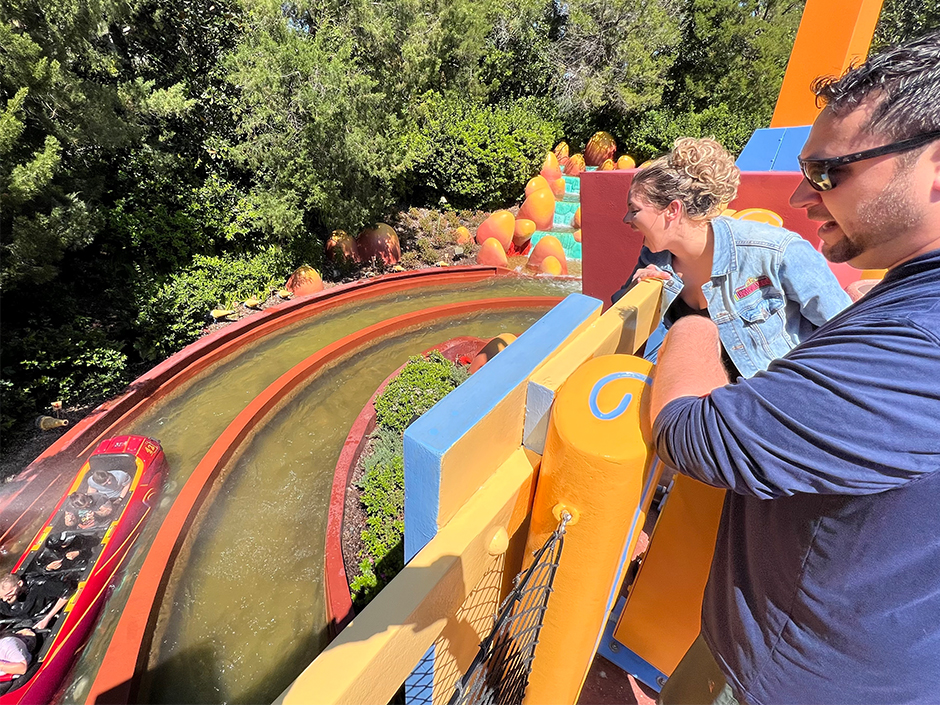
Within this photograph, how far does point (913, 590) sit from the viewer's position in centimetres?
94

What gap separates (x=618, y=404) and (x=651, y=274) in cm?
136

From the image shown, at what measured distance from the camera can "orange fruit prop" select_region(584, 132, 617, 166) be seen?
51.5ft

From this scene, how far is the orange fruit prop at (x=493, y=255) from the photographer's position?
35.7ft

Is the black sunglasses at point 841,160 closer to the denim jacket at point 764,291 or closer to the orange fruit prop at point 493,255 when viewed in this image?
the denim jacket at point 764,291

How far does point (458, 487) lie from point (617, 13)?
57.3 feet

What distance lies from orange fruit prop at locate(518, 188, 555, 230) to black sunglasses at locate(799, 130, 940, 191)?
11228 millimetres

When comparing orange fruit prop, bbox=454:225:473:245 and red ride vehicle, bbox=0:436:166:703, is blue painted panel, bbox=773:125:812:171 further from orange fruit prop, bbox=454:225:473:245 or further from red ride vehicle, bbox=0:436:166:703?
orange fruit prop, bbox=454:225:473:245

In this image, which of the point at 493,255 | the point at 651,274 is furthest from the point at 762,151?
the point at 493,255

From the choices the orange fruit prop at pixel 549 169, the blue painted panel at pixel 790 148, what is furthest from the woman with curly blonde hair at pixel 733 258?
the orange fruit prop at pixel 549 169

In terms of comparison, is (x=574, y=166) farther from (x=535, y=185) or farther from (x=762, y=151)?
(x=762, y=151)

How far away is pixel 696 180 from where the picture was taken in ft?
6.67

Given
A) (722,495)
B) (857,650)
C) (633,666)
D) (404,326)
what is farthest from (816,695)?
(404,326)

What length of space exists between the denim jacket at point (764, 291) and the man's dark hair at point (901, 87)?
41.3 inches

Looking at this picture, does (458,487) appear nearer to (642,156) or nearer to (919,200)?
(919,200)
